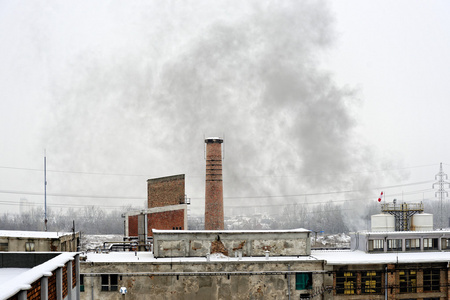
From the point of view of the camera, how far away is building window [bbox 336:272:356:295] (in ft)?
101

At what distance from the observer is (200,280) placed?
98.4 feet

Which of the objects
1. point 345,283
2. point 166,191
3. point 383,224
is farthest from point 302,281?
point 166,191

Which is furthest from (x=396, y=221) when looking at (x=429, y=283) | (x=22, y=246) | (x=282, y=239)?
(x=22, y=246)

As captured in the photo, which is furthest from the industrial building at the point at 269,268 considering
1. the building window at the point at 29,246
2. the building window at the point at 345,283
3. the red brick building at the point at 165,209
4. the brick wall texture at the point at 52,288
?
the brick wall texture at the point at 52,288

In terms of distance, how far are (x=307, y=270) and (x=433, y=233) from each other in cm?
1098

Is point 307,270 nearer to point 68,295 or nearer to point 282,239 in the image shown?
point 282,239

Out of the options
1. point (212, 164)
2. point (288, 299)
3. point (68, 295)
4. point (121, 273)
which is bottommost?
point (288, 299)

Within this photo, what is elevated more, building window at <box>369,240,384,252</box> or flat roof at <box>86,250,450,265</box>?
building window at <box>369,240,384,252</box>

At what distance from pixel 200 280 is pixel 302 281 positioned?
6.56 metres

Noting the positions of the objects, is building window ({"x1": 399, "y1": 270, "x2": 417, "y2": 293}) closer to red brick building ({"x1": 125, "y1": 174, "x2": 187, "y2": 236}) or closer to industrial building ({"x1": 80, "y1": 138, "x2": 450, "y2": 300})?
industrial building ({"x1": 80, "y1": 138, "x2": 450, "y2": 300})

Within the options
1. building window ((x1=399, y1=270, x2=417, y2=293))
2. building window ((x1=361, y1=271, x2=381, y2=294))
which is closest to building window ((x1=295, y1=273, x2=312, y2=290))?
building window ((x1=361, y1=271, x2=381, y2=294))

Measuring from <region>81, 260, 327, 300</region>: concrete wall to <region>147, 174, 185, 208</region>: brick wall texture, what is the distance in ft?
47.8

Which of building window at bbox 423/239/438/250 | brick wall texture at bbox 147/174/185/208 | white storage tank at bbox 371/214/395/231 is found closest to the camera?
building window at bbox 423/239/438/250

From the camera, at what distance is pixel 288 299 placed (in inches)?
1195
